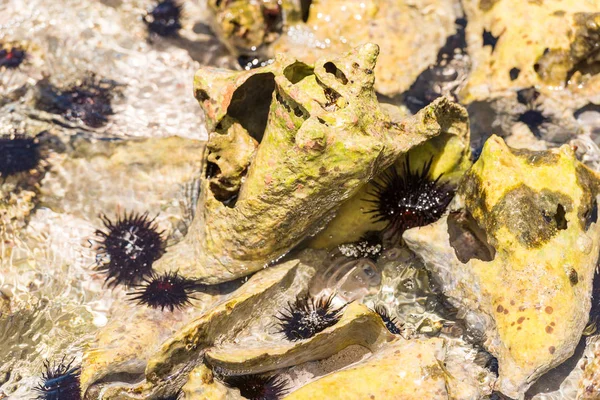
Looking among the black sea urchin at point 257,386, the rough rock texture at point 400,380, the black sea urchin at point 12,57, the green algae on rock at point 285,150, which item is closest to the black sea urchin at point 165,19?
the black sea urchin at point 12,57

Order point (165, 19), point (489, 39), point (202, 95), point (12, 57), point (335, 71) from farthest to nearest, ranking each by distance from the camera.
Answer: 1. point (165, 19)
2. point (12, 57)
3. point (489, 39)
4. point (202, 95)
5. point (335, 71)

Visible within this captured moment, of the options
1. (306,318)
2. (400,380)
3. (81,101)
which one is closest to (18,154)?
(81,101)

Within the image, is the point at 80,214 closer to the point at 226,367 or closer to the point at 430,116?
the point at 226,367

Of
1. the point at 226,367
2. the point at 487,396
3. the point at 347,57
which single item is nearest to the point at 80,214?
the point at 226,367

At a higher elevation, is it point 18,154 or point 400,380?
point 400,380

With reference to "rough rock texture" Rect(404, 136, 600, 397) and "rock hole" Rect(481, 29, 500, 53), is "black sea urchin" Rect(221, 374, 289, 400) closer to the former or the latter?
"rough rock texture" Rect(404, 136, 600, 397)

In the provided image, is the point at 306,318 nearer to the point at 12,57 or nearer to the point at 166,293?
the point at 166,293

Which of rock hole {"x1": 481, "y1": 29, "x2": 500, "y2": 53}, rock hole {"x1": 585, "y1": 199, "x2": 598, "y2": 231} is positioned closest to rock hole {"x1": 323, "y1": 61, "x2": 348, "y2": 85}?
rock hole {"x1": 585, "y1": 199, "x2": 598, "y2": 231}
